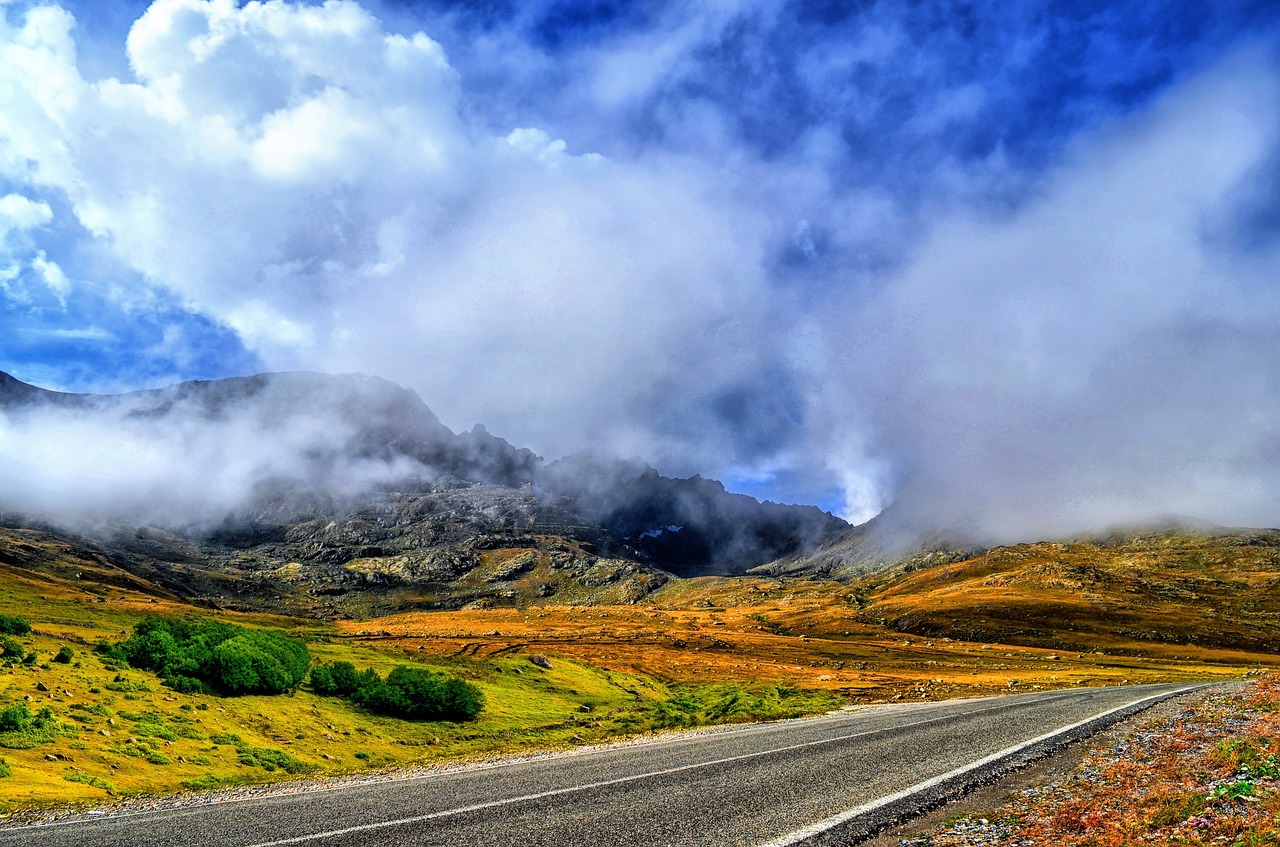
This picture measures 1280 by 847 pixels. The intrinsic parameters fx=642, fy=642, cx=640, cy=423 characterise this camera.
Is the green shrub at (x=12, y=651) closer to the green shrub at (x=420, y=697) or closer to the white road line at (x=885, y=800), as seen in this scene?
the green shrub at (x=420, y=697)

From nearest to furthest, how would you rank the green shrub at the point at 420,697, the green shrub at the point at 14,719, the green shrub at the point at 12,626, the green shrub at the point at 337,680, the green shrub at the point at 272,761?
the green shrub at the point at 14,719
the green shrub at the point at 272,761
the green shrub at the point at 12,626
the green shrub at the point at 420,697
the green shrub at the point at 337,680

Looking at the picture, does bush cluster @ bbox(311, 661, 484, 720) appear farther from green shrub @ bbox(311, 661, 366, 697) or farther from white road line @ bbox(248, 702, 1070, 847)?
white road line @ bbox(248, 702, 1070, 847)

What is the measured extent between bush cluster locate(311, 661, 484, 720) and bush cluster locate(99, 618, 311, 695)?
68.1 inches

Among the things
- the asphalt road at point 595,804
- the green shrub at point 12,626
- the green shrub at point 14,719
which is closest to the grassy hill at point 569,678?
the green shrub at point 14,719

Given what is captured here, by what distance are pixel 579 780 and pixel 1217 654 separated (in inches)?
5944

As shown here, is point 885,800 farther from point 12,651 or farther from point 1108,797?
point 12,651

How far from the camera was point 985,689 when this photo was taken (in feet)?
195

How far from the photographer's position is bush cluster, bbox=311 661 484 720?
34406 mm

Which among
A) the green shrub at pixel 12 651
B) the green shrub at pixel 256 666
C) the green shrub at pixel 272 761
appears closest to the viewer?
the green shrub at pixel 272 761

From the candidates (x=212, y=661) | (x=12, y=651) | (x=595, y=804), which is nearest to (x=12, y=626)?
(x=12, y=651)

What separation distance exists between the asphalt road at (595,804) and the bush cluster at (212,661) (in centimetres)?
1710

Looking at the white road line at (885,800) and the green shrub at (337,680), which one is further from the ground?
the white road line at (885,800)

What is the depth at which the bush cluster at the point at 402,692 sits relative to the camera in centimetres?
3441

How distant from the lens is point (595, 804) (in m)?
13.1
